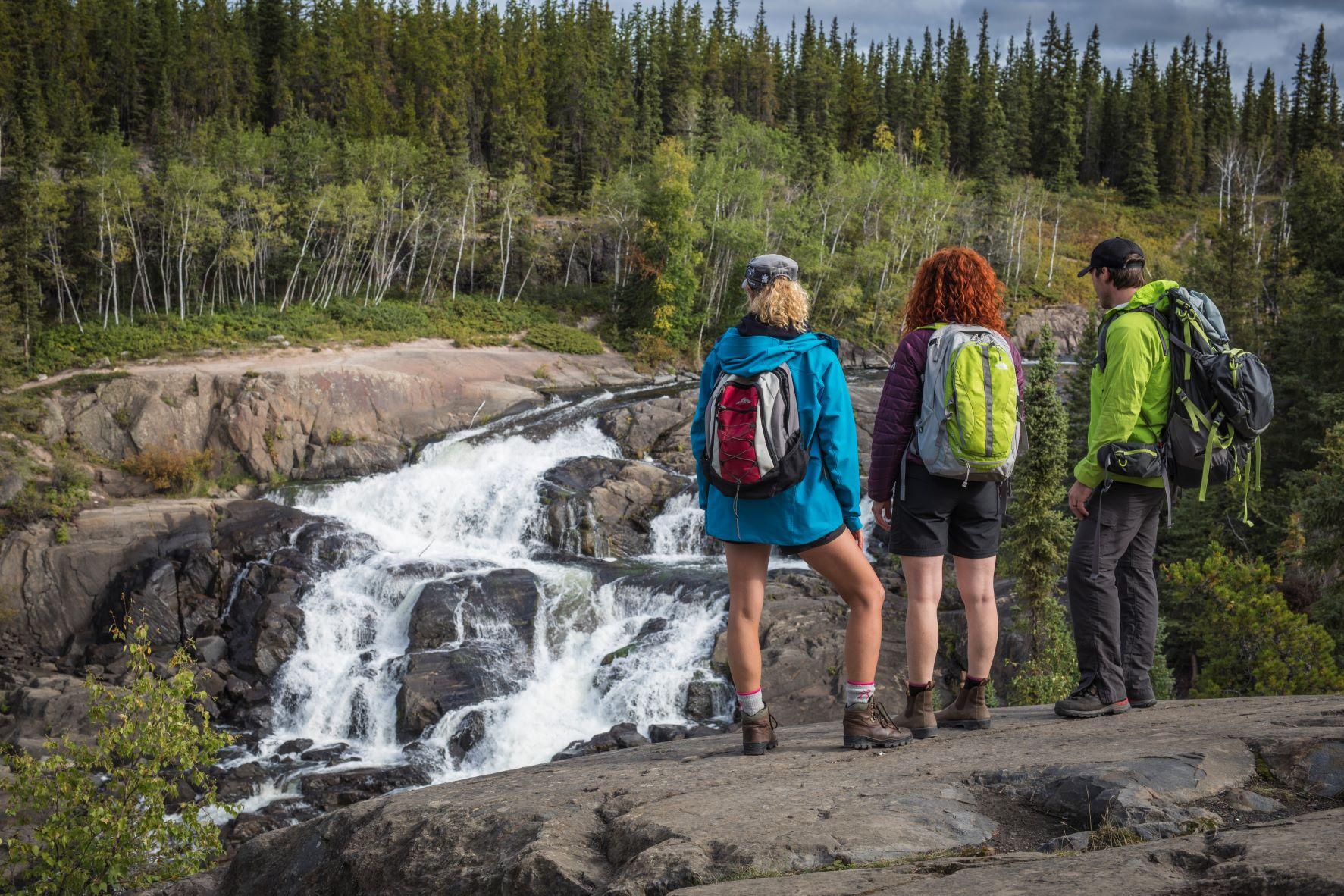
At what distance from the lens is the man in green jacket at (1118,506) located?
509 centimetres

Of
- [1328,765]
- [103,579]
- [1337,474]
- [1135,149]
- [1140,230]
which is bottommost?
[103,579]

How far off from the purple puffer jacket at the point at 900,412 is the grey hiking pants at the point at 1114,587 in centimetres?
87

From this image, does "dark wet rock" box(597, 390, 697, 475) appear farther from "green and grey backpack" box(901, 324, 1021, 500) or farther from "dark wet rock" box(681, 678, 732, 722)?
"green and grey backpack" box(901, 324, 1021, 500)

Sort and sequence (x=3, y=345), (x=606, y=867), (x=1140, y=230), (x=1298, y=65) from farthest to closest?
(x=1298, y=65)
(x=1140, y=230)
(x=3, y=345)
(x=606, y=867)

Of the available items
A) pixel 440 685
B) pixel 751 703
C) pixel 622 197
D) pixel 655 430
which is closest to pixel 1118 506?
→ pixel 751 703

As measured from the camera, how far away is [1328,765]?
403 centimetres

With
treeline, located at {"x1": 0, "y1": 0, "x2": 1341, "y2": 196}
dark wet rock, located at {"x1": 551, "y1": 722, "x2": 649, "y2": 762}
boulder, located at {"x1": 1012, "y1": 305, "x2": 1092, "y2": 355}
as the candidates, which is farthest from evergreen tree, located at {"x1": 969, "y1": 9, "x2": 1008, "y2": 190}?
dark wet rock, located at {"x1": 551, "y1": 722, "x2": 649, "y2": 762}

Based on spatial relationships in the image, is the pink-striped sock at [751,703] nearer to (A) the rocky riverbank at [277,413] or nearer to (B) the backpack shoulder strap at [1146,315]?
(B) the backpack shoulder strap at [1146,315]

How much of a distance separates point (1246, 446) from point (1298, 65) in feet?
334

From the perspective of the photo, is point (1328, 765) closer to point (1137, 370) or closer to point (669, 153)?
point (1137, 370)

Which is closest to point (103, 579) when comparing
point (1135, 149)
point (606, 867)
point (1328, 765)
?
point (606, 867)

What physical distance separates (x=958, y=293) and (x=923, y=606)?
162cm

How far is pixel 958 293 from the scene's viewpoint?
16.8ft

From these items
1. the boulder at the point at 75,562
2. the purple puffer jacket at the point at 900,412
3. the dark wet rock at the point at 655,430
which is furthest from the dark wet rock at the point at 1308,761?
the dark wet rock at the point at 655,430
